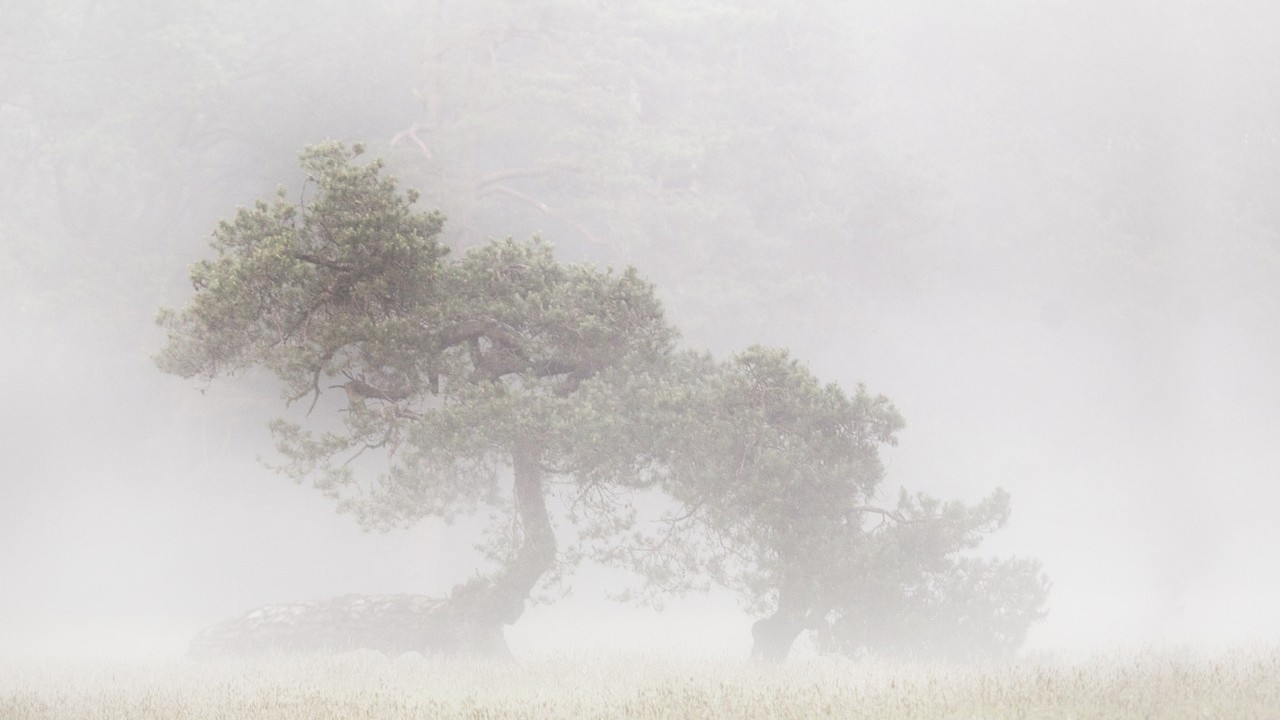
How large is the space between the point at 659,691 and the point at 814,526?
6.46 metres

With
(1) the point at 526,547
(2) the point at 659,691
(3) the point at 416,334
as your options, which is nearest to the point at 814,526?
(1) the point at 526,547

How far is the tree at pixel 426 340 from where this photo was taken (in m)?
15.7

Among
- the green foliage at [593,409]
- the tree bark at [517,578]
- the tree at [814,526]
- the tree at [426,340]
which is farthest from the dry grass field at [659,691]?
the tree at [426,340]

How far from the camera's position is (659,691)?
12.8m

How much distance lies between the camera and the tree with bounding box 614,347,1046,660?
1803 cm

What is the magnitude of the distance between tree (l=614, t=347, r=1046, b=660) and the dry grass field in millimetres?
1445

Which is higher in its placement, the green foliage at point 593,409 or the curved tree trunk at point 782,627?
the green foliage at point 593,409

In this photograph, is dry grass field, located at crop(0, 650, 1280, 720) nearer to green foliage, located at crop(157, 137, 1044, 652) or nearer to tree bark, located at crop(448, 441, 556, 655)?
tree bark, located at crop(448, 441, 556, 655)

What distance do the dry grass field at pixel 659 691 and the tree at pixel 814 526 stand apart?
144 centimetres

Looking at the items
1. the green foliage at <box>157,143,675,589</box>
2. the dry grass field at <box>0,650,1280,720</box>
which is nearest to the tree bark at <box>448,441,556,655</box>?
the green foliage at <box>157,143,675,589</box>

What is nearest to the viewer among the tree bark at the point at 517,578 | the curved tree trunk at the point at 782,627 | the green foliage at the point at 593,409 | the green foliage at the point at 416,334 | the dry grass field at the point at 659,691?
the dry grass field at the point at 659,691

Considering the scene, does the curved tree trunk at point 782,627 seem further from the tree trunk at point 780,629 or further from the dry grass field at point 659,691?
the dry grass field at point 659,691

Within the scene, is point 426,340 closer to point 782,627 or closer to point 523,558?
point 523,558

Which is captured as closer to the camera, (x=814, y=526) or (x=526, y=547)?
(x=814, y=526)
